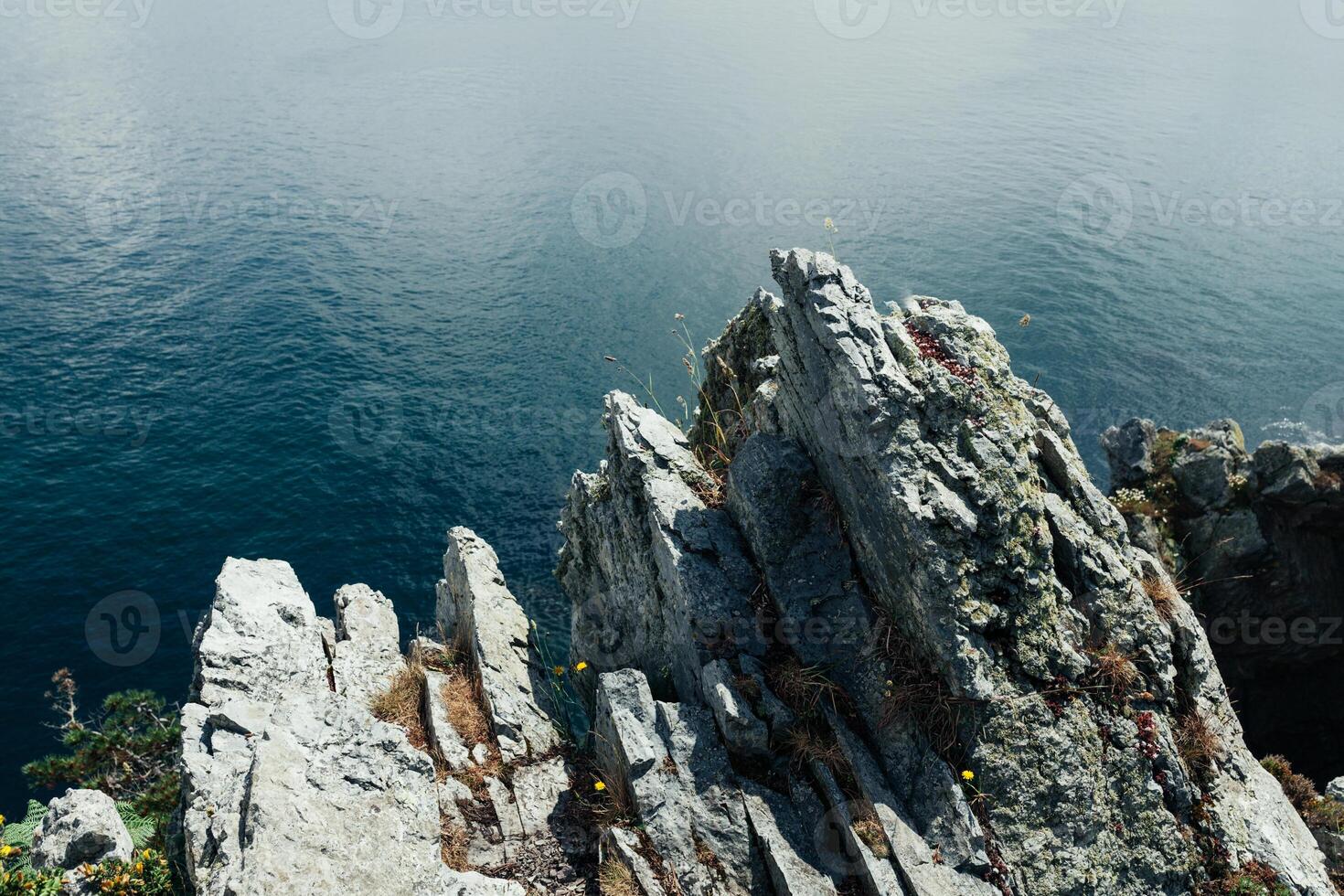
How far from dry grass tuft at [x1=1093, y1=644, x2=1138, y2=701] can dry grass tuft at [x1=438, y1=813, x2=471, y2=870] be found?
11519mm

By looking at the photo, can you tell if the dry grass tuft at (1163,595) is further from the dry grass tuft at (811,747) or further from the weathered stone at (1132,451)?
the weathered stone at (1132,451)

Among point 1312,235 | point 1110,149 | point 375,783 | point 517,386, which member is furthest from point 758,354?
point 1110,149

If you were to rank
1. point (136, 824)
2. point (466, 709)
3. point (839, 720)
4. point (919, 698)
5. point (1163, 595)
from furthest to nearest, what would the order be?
point (136, 824), point (466, 709), point (1163, 595), point (839, 720), point (919, 698)

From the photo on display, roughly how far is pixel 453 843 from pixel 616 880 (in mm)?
3100

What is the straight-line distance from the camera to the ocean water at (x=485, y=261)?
174 feet

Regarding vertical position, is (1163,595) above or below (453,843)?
above

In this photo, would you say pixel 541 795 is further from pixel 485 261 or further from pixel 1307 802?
pixel 485 261

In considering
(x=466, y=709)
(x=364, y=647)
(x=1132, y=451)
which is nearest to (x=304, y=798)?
(x=466, y=709)

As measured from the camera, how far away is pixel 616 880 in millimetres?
13570

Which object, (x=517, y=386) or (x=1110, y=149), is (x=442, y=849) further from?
(x=1110, y=149)

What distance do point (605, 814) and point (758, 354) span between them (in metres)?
12.4

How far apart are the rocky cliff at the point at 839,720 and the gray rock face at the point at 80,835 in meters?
2.58

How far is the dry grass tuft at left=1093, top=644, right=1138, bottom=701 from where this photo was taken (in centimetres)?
1475

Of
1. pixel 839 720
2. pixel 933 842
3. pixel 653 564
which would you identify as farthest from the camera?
pixel 653 564
